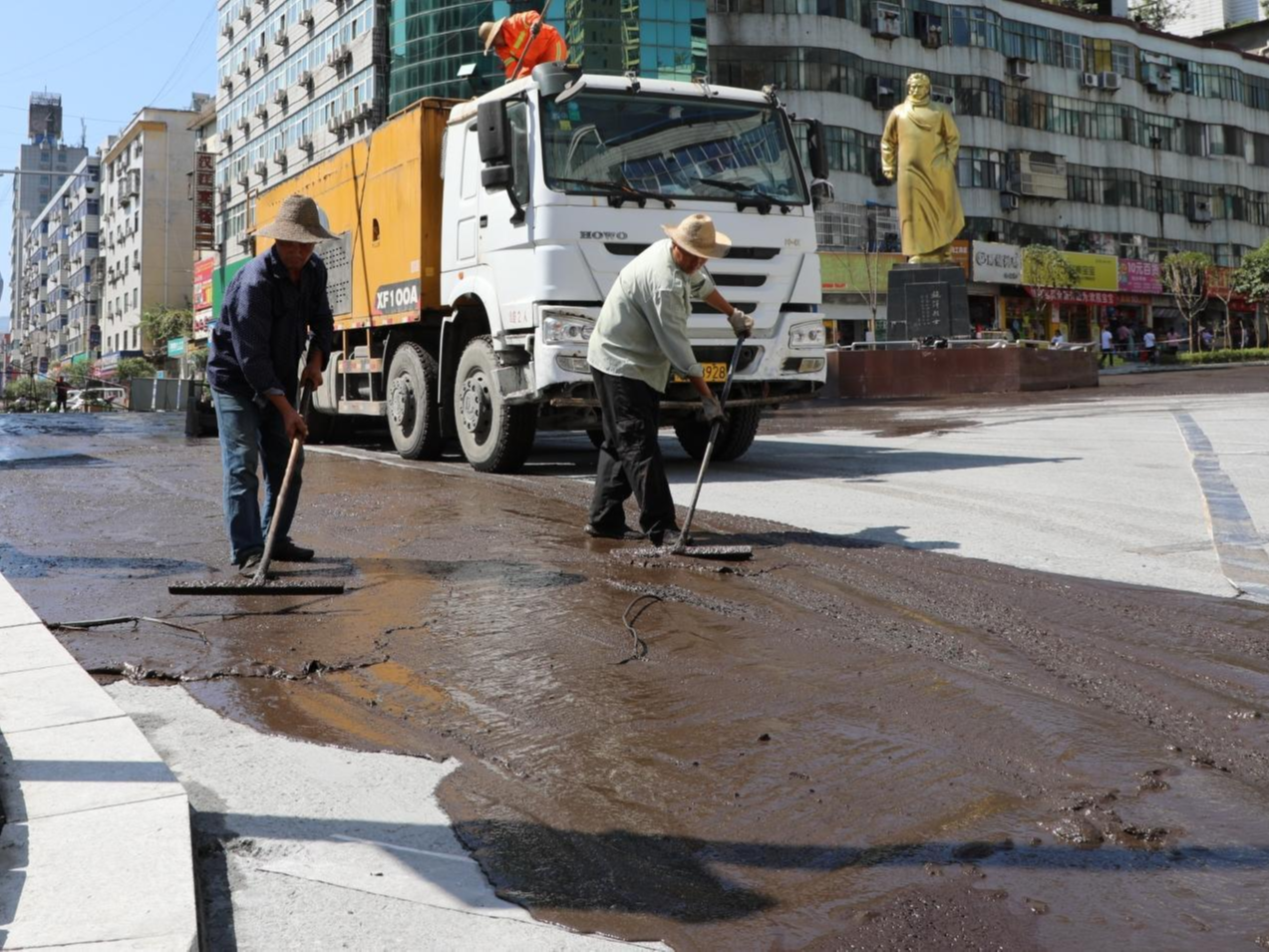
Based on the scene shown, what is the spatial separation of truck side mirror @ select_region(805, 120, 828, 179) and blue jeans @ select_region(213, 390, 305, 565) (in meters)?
5.68

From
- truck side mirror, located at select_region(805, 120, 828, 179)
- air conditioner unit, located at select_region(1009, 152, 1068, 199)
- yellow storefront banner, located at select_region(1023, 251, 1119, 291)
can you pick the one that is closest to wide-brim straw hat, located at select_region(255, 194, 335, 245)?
truck side mirror, located at select_region(805, 120, 828, 179)

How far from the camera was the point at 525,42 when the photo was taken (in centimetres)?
1123

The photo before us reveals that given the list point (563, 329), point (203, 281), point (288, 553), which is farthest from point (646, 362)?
point (203, 281)

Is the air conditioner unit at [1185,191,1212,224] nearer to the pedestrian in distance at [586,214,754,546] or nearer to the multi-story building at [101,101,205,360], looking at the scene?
the pedestrian in distance at [586,214,754,546]

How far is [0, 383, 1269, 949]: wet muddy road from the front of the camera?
274cm

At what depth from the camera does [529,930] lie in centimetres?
259

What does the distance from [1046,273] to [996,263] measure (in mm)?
2097

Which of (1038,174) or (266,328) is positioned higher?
(1038,174)

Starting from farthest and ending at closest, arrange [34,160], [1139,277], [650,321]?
[34,160] → [1139,277] → [650,321]

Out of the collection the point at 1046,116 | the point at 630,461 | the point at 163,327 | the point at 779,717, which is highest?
the point at 1046,116

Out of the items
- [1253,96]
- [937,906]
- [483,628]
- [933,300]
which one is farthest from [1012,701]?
[1253,96]

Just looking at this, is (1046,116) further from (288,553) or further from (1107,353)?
(288,553)

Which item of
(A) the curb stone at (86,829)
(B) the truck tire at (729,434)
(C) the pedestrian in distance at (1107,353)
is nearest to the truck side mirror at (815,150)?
(B) the truck tire at (729,434)

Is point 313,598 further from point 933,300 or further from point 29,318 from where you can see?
point 29,318
